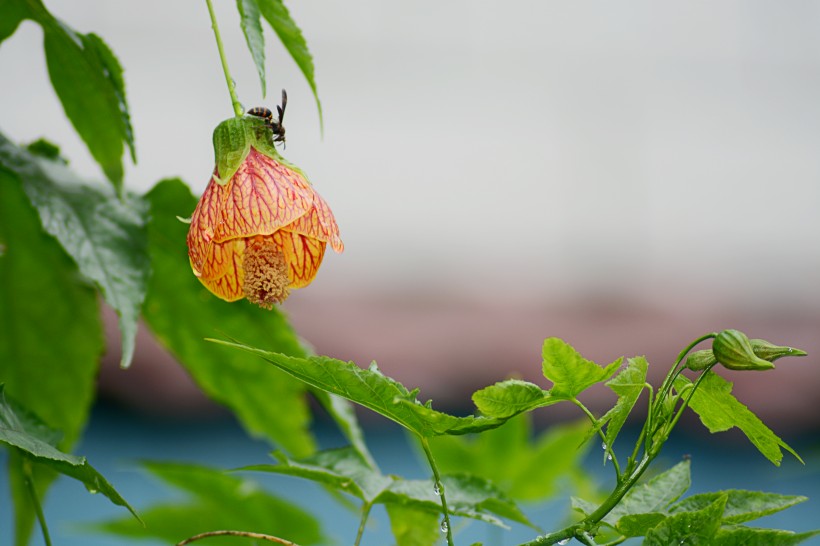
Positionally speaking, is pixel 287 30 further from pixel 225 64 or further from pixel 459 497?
pixel 459 497

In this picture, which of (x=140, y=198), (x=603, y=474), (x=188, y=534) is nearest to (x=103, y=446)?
(x=603, y=474)

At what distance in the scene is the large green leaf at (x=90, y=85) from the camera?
1.08ft

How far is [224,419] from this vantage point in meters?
1.36

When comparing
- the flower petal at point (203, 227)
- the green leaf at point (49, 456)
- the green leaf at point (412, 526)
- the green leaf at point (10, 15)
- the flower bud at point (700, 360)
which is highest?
the green leaf at point (10, 15)

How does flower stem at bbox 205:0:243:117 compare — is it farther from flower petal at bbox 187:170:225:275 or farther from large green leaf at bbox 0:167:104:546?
large green leaf at bbox 0:167:104:546

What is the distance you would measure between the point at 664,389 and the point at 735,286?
1.41 metres

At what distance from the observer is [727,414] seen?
0.71 ft

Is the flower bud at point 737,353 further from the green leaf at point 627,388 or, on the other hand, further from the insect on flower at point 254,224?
the insect on flower at point 254,224

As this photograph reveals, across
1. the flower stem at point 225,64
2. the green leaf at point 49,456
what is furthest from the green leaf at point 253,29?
the green leaf at point 49,456

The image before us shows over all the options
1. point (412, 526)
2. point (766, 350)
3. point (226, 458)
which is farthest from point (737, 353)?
point (226, 458)

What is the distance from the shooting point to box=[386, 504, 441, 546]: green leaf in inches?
11.2

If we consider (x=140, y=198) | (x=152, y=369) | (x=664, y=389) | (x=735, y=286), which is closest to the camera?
(x=664, y=389)

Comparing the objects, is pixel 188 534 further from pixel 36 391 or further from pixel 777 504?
pixel 777 504

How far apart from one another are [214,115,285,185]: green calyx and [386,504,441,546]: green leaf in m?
0.12
